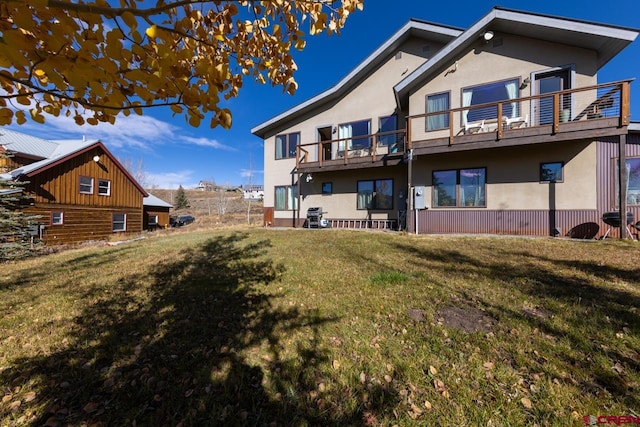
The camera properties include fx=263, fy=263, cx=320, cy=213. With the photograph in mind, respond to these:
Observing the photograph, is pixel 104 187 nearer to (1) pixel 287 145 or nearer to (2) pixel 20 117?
(1) pixel 287 145

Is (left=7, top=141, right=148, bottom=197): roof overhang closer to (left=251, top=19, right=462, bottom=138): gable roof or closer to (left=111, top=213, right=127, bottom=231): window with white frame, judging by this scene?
(left=111, top=213, right=127, bottom=231): window with white frame

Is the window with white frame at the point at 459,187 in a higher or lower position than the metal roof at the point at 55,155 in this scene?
lower

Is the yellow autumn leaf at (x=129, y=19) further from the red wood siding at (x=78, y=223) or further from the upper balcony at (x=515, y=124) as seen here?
the red wood siding at (x=78, y=223)

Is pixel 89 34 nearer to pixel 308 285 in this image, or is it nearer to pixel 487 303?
pixel 308 285

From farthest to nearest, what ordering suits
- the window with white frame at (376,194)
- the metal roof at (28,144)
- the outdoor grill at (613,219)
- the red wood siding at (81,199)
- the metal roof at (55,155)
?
the metal roof at (28,144) → the red wood siding at (81,199) → the metal roof at (55,155) → the window with white frame at (376,194) → the outdoor grill at (613,219)

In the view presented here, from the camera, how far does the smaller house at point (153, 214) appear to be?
2364 centimetres

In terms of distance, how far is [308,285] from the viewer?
4.59m

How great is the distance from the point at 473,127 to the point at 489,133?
42.1 inches

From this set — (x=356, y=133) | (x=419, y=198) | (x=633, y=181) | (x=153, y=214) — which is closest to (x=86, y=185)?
(x=153, y=214)

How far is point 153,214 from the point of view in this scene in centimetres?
2461

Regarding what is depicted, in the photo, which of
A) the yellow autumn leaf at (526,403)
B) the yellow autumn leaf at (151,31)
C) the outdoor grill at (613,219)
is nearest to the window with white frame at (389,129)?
the outdoor grill at (613,219)

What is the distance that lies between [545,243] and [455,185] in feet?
13.9

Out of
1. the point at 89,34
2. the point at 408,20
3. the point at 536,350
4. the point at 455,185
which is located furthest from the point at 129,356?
the point at 408,20

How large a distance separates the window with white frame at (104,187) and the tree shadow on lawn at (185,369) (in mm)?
18947
